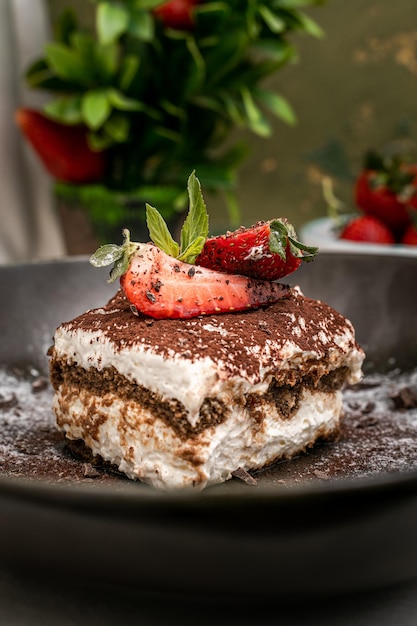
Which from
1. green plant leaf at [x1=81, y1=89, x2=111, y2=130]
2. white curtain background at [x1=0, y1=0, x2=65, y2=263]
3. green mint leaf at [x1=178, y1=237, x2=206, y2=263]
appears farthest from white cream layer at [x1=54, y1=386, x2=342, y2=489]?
white curtain background at [x1=0, y1=0, x2=65, y2=263]

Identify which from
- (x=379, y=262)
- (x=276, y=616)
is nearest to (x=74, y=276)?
(x=379, y=262)

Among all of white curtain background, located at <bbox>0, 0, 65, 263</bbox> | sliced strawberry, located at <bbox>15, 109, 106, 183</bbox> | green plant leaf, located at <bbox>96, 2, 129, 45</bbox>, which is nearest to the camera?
green plant leaf, located at <bbox>96, 2, 129, 45</bbox>

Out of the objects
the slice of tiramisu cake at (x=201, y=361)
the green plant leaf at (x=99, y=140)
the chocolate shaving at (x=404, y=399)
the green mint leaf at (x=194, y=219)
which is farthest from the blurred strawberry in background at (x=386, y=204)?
the green mint leaf at (x=194, y=219)

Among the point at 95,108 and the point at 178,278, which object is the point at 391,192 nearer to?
the point at 95,108

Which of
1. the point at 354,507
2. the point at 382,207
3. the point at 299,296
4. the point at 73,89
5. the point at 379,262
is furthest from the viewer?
the point at 73,89

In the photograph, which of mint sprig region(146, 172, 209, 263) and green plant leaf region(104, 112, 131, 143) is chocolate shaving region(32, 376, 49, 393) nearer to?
mint sprig region(146, 172, 209, 263)

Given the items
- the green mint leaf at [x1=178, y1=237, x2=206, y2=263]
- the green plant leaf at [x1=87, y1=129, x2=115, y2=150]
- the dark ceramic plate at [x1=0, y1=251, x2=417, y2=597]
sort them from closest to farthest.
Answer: the dark ceramic plate at [x1=0, y1=251, x2=417, y2=597]
the green mint leaf at [x1=178, y1=237, x2=206, y2=263]
the green plant leaf at [x1=87, y1=129, x2=115, y2=150]

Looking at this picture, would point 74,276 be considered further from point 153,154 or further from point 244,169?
point 244,169
